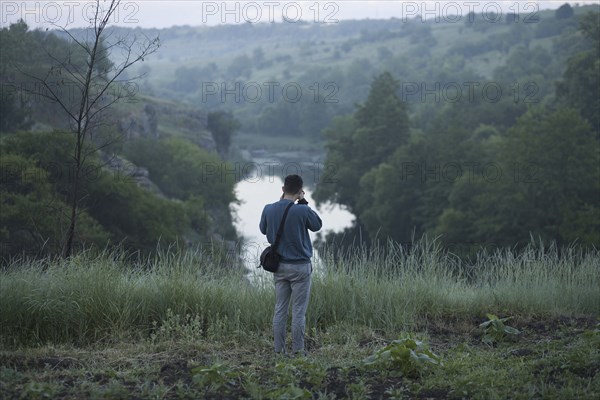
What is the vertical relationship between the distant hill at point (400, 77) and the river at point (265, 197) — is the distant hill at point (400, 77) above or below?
above

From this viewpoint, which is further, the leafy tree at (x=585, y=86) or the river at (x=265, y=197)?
the river at (x=265, y=197)

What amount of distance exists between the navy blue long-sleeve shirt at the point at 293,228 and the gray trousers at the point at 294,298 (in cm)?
9

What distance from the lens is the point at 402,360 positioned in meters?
6.41

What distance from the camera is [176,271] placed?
9.00m

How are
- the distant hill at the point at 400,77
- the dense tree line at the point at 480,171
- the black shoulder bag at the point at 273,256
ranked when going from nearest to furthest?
1. the black shoulder bag at the point at 273,256
2. the dense tree line at the point at 480,171
3. the distant hill at the point at 400,77

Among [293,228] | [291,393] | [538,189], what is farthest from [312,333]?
[538,189]

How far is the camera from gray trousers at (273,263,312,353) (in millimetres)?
7512

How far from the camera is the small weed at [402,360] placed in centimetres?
639

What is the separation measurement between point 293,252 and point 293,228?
0.23 metres

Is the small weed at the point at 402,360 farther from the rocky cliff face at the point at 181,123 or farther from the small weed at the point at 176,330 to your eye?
the rocky cliff face at the point at 181,123

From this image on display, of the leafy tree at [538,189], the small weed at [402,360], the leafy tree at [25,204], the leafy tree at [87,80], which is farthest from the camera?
the leafy tree at [538,189]

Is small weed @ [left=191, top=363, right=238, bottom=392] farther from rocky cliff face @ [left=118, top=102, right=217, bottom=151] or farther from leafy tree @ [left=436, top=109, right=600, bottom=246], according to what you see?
rocky cliff face @ [left=118, top=102, right=217, bottom=151]

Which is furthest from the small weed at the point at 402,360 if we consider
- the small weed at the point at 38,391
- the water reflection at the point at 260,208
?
the water reflection at the point at 260,208

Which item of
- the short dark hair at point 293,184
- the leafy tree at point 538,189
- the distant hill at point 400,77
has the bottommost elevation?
the leafy tree at point 538,189
